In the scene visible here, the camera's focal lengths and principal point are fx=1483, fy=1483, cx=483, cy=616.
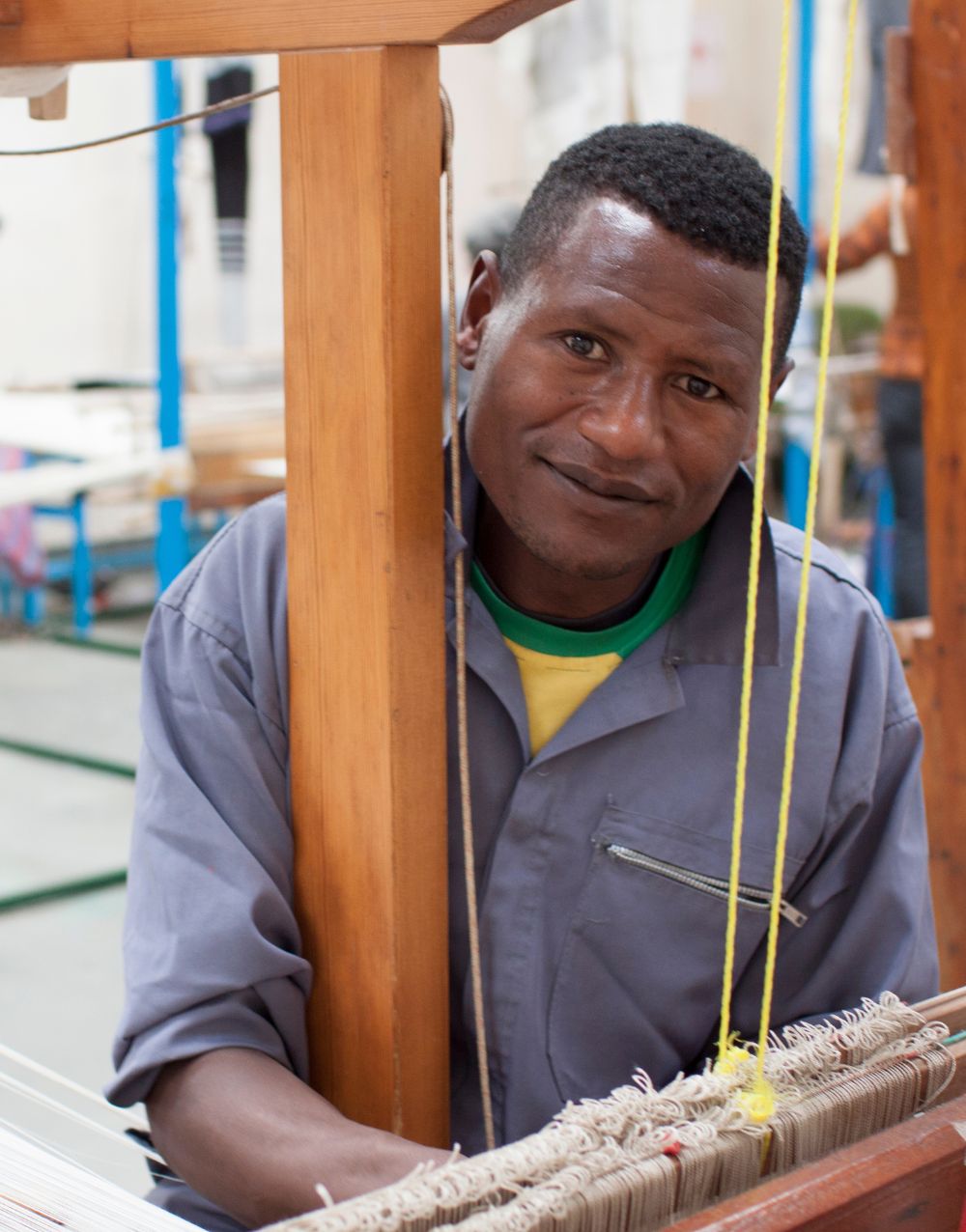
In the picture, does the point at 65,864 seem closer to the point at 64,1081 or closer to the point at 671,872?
the point at 64,1081

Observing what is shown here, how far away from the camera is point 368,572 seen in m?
1.11

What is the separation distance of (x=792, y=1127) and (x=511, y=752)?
479mm

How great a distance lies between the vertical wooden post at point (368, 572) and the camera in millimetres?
1057

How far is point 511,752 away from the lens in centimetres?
131

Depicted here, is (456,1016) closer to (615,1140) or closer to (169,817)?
(169,817)

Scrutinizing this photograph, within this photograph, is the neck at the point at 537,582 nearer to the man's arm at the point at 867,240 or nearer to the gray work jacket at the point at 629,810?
the gray work jacket at the point at 629,810

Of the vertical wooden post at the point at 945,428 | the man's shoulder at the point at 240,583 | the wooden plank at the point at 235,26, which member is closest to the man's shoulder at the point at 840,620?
the man's shoulder at the point at 240,583

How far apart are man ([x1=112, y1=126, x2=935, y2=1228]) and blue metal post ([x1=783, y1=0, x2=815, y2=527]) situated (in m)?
2.96

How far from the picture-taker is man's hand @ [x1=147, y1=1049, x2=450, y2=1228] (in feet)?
3.43

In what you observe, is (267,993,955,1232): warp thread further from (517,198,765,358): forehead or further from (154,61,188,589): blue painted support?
(154,61,188,589): blue painted support

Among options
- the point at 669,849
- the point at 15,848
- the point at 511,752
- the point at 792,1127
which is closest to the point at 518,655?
the point at 511,752

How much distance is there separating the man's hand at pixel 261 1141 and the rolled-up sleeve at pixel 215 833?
0.02m

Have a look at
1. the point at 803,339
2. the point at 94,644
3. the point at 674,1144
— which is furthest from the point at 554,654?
the point at 803,339

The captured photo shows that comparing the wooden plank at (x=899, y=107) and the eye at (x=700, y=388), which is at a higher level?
the wooden plank at (x=899, y=107)
